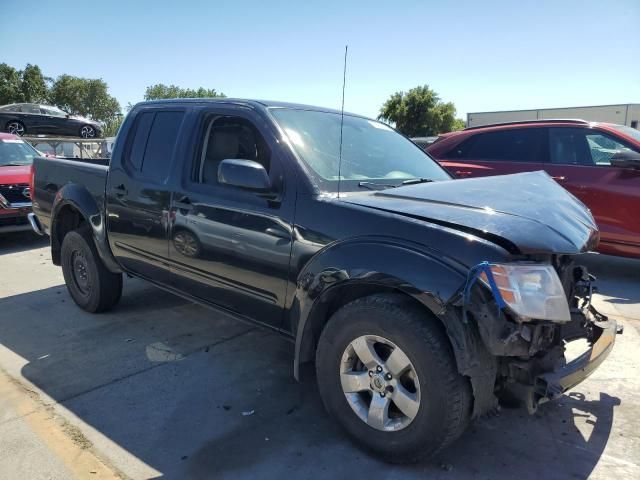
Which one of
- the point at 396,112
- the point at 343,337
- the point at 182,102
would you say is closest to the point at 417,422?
the point at 343,337

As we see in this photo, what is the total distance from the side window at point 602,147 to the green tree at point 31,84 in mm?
58569

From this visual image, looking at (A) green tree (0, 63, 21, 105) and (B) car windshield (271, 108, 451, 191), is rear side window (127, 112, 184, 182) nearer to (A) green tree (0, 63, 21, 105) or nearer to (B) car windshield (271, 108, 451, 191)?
(B) car windshield (271, 108, 451, 191)

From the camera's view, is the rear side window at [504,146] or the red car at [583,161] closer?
the red car at [583,161]

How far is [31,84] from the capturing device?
53.0 m

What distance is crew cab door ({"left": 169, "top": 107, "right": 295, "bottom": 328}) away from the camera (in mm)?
3021

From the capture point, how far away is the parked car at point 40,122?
18.8 meters

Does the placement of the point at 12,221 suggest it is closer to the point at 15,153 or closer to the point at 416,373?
the point at 15,153

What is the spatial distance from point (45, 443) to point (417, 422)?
6.82ft

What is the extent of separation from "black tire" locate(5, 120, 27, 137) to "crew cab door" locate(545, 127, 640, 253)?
19.1m

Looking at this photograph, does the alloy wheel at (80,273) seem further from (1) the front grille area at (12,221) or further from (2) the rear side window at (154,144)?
(1) the front grille area at (12,221)

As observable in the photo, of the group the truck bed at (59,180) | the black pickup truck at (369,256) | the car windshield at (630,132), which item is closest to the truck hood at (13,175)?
the truck bed at (59,180)

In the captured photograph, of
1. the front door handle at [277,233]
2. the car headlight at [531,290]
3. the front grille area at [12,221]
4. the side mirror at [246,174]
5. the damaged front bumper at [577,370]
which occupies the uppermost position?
the side mirror at [246,174]

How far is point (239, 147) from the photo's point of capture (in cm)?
345

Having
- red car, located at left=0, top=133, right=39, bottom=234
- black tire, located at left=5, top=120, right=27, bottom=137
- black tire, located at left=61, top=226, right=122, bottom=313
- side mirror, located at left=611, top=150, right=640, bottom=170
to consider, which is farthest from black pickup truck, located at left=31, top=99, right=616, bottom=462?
black tire, located at left=5, top=120, right=27, bottom=137
